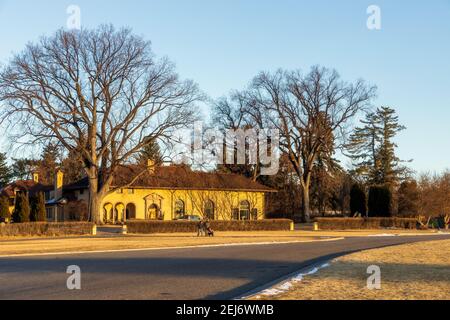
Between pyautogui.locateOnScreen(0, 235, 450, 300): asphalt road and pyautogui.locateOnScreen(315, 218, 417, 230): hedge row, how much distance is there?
35672 millimetres

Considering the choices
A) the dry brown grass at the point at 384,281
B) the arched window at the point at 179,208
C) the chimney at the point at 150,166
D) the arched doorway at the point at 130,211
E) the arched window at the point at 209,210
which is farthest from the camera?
the arched window at the point at 179,208

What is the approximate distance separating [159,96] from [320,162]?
3586cm

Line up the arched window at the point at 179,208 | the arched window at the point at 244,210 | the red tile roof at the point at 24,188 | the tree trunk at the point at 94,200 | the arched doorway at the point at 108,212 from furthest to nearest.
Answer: the red tile roof at the point at 24,188
the arched window at the point at 244,210
the arched window at the point at 179,208
the arched doorway at the point at 108,212
the tree trunk at the point at 94,200

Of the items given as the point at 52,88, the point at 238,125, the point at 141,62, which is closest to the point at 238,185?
the point at 238,125

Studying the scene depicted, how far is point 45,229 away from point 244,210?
33427 mm

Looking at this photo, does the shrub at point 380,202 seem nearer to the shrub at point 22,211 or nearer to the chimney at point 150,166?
the chimney at point 150,166

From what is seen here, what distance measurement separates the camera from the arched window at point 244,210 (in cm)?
7319

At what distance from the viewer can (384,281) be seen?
14859 mm

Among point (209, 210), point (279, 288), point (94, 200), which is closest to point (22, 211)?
point (94, 200)

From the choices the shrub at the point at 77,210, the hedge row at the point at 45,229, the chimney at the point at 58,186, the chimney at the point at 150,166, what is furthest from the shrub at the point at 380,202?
the hedge row at the point at 45,229

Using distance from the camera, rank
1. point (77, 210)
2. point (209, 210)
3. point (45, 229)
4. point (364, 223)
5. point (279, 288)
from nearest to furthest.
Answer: point (279, 288), point (45, 229), point (364, 223), point (77, 210), point (209, 210)

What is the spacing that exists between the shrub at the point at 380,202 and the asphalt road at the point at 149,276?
48.0 meters

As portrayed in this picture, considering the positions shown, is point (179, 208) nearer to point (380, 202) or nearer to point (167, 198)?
point (167, 198)

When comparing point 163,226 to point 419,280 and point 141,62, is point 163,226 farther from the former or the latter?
point 419,280
